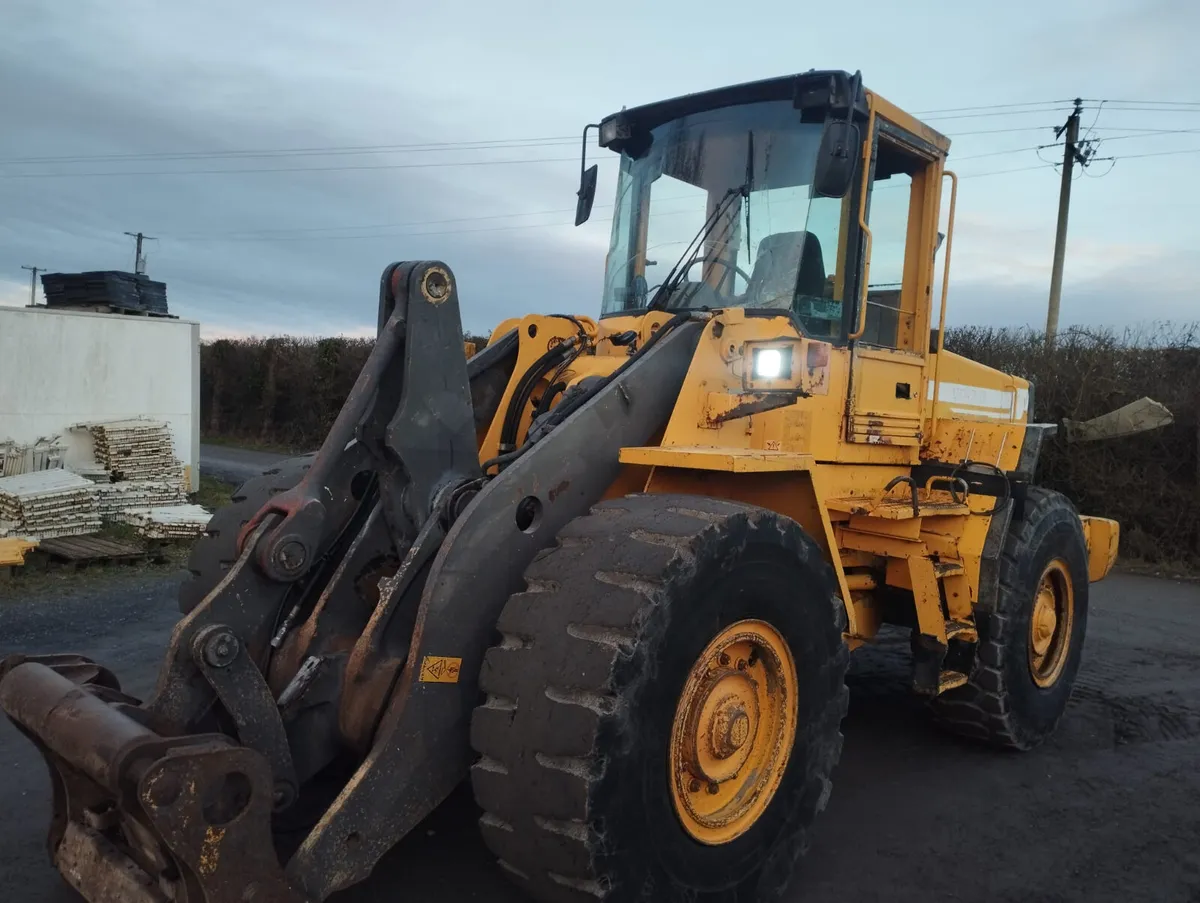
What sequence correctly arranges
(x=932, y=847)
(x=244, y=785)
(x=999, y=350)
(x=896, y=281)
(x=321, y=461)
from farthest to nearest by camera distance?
1. (x=999, y=350)
2. (x=896, y=281)
3. (x=932, y=847)
4. (x=321, y=461)
5. (x=244, y=785)

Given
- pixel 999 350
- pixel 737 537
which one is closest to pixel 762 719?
pixel 737 537

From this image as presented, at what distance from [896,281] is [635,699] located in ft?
10.4

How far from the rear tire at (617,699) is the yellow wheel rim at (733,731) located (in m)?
0.04

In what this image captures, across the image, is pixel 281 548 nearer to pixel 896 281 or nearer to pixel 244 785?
pixel 244 785

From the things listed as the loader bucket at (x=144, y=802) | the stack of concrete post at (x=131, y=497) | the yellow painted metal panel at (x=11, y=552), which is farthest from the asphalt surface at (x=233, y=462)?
the loader bucket at (x=144, y=802)

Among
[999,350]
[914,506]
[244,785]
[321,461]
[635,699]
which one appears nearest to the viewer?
[244,785]

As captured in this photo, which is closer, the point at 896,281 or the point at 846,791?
the point at 846,791

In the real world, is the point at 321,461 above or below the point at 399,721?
above

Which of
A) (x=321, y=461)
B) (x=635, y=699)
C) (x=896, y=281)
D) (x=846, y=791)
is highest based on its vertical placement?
(x=896, y=281)

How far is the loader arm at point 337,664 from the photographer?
2396 mm

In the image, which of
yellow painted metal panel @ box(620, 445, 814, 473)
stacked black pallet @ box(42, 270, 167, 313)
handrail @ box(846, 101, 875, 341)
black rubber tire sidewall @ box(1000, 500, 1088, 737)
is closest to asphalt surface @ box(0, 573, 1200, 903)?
black rubber tire sidewall @ box(1000, 500, 1088, 737)

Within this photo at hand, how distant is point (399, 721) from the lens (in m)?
2.76

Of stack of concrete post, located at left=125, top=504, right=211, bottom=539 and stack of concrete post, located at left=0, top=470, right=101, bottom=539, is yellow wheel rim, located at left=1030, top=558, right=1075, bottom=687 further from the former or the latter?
stack of concrete post, located at left=0, top=470, right=101, bottom=539

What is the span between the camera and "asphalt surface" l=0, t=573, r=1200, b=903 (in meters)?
3.56
